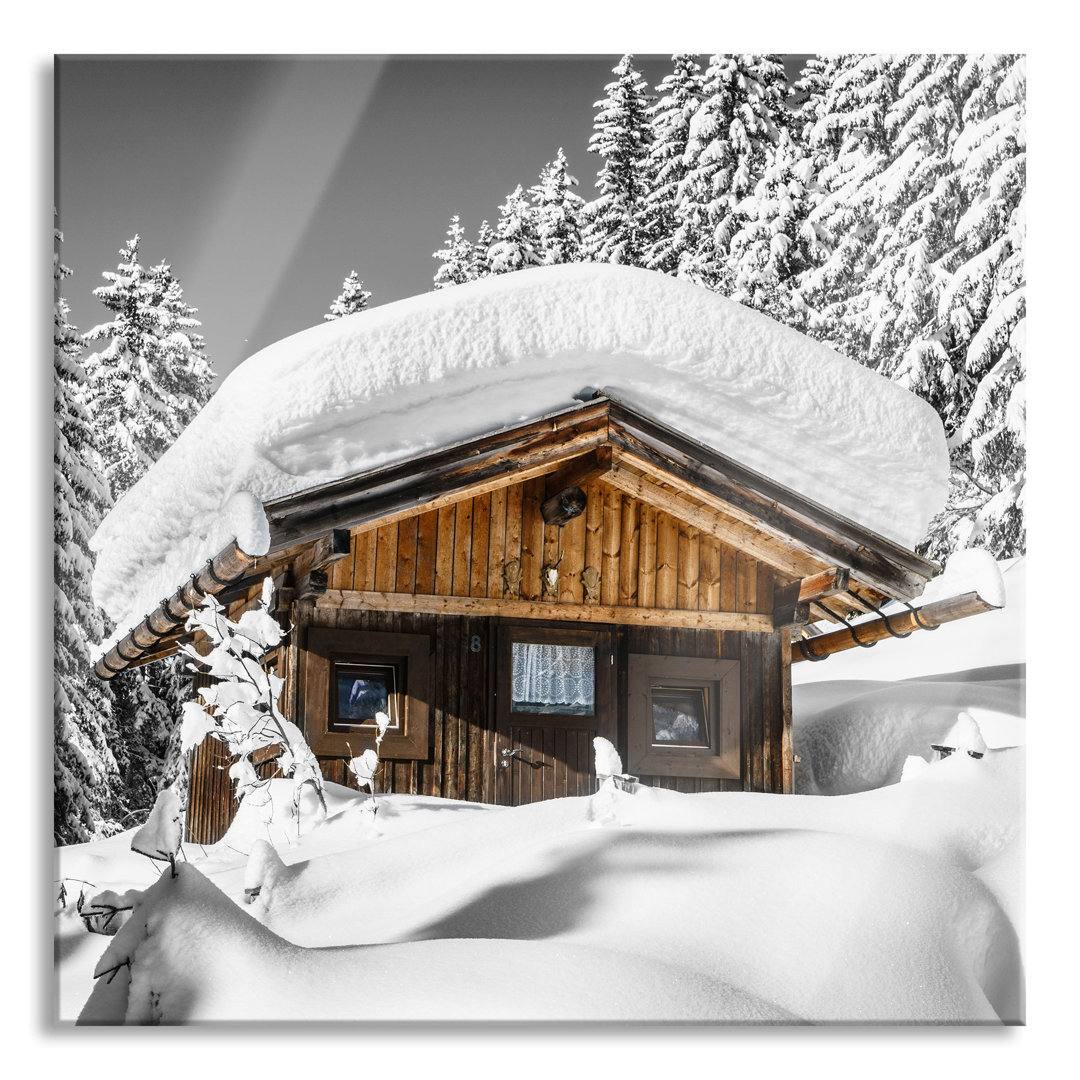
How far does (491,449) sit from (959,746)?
229 cm

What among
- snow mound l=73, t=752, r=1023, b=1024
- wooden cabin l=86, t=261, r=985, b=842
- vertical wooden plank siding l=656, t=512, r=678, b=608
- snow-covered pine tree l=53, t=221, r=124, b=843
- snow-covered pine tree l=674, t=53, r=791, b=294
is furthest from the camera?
vertical wooden plank siding l=656, t=512, r=678, b=608

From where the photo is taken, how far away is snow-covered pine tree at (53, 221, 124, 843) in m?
4.40

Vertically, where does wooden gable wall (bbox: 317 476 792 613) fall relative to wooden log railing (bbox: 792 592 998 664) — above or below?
above

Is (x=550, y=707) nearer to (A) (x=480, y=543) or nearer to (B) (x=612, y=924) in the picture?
(A) (x=480, y=543)

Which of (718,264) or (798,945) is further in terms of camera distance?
(718,264)

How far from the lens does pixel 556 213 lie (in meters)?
5.72

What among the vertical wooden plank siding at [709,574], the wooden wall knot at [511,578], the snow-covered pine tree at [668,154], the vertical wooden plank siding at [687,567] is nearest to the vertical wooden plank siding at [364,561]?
the wooden wall knot at [511,578]

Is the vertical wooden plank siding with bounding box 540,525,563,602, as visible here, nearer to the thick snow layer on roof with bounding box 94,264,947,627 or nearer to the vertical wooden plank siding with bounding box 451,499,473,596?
the vertical wooden plank siding with bounding box 451,499,473,596

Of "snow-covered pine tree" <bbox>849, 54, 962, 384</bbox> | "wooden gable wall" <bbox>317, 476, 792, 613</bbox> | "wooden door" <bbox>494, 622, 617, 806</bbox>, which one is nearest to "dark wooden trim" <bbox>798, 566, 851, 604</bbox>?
"wooden gable wall" <bbox>317, 476, 792, 613</bbox>

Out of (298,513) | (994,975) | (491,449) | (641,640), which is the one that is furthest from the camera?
(641,640)

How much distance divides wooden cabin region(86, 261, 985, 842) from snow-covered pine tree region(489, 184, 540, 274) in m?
0.69

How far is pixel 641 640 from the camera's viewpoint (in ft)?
20.8

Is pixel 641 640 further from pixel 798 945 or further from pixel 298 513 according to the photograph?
pixel 798 945
